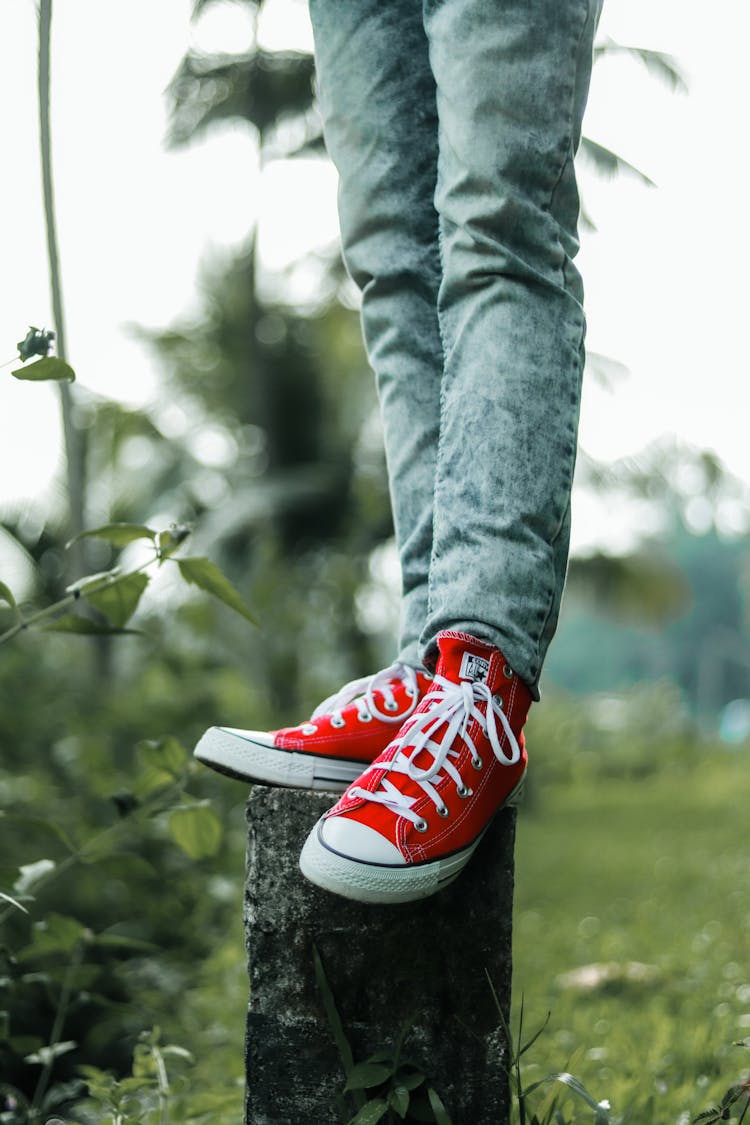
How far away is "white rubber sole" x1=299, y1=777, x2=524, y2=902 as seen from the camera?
1.06 meters

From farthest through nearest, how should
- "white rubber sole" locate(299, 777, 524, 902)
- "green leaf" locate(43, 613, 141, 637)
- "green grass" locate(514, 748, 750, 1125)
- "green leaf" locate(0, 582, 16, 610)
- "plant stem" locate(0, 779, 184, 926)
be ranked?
"green grass" locate(514, 748, 750, 1125)
"plant stem" locate(0, 779, 184, 926)
"green leaf" locate(43, 613, 141, 637)
"green leaf" locate(0, 582, 16, 610)
"white rubber sole" locate(299, 777, 524, 902)

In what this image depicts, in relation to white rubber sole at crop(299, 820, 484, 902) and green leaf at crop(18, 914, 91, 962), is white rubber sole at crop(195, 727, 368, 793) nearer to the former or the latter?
white rubber sole at crop(299, 820, 484, 902)

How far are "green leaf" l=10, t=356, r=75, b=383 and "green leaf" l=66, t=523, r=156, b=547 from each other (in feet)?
0.57

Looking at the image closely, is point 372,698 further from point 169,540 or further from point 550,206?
point 550,206

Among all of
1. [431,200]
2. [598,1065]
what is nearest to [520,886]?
[598,1065]

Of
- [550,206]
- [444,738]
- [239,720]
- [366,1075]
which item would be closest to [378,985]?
[366,1075]

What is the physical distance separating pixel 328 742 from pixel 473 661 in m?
0.25

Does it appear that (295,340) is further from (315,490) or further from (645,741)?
(645,741)

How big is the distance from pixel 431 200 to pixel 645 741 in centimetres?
1466

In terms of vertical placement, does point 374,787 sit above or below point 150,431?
above

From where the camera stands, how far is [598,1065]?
6.51ft

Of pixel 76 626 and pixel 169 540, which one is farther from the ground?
pixel 169 540

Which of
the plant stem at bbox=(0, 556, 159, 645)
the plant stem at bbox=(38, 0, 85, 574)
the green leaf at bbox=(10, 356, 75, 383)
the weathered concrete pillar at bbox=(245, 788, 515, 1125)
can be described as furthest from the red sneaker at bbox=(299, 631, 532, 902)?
the plant stem at bbox=(38, 0, 85, 574)

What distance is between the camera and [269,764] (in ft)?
4.12
